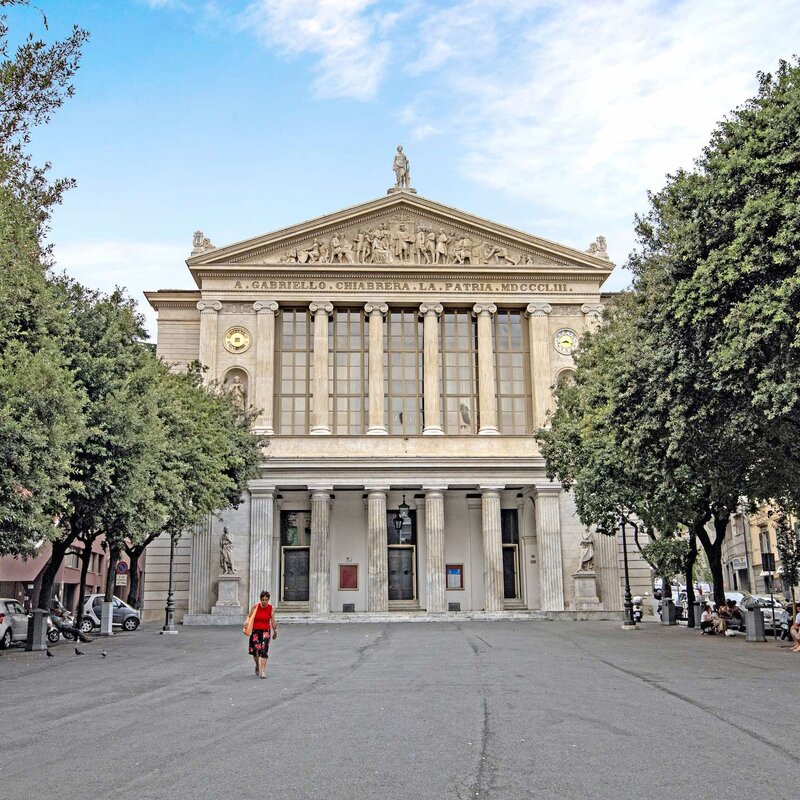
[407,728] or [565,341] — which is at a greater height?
[565,341]

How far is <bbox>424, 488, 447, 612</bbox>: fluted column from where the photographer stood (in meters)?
42.0

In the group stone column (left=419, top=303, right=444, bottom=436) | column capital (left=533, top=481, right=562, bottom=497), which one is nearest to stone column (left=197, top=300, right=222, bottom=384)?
stone column (left=419, top=303, right=444, bottom=436)

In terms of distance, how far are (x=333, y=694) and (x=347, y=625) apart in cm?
2484

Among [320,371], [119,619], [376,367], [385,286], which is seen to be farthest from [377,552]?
[385,286]

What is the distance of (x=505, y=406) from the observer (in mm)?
45125

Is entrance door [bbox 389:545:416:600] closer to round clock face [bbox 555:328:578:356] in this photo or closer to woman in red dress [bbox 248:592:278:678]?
round clock face [bbox 555:328:578:356]

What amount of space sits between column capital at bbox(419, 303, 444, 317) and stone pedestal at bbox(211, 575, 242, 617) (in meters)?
15.4

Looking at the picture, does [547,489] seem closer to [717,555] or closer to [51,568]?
[717,555]

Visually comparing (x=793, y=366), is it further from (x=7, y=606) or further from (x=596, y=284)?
(x=596, y=284)

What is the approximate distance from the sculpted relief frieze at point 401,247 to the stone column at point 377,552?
11657 millimetres

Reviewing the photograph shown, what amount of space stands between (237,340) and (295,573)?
38.1 feet

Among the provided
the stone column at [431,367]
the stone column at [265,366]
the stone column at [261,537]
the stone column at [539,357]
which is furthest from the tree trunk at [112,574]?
the stone column at [539,357]

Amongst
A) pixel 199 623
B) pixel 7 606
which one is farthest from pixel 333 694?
pixel 199 623

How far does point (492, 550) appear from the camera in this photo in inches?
1681
